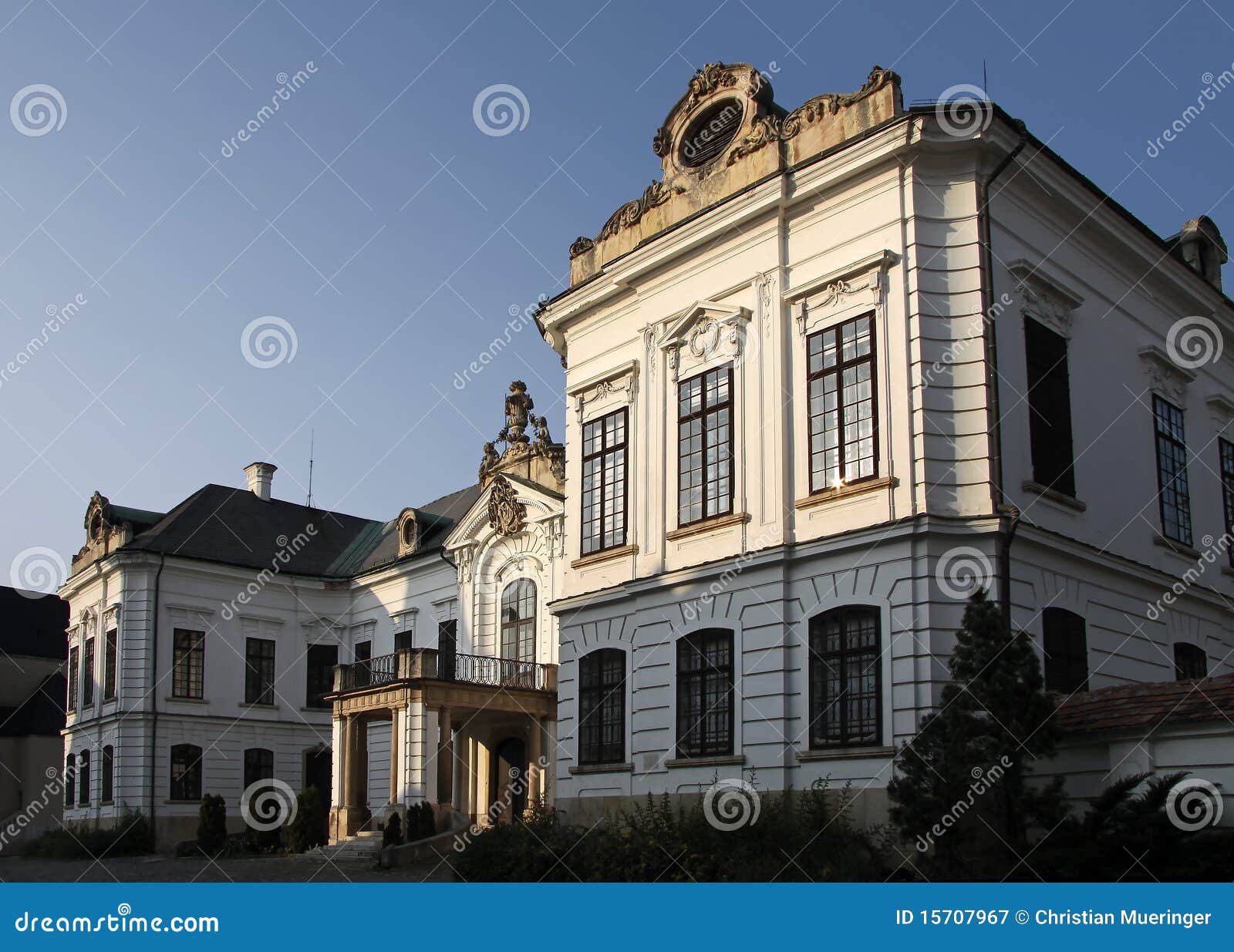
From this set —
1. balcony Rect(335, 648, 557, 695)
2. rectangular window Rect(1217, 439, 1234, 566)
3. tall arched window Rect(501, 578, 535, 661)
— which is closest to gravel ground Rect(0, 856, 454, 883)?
balcony Rect(335, 648, 557, 695)

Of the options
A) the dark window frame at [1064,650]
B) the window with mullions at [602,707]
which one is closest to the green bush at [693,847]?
the window with mullions at [602,707]

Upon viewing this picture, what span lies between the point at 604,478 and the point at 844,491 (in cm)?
593

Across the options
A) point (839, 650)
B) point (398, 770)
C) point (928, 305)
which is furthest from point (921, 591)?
point (398, 770)

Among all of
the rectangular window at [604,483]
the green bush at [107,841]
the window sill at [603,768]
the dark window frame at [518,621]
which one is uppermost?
the rectangular window at [604,483]

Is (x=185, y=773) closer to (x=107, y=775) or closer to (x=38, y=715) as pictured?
(x=107, y=775)

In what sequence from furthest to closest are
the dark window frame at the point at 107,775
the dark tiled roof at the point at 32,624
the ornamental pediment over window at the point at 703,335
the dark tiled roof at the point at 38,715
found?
1. the dark tiled roof at the point at 32,624
2. the dark tiled roof at the point at 38,715
3. the dark window frame at the point at 107,775
4. the ornamental pediment over window at the point at 703,335

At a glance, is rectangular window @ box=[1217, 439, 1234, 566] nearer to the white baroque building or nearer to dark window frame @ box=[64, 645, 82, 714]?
the white baroque building

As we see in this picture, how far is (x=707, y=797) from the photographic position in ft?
62.8

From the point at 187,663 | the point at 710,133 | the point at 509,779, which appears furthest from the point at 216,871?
the point at 710,133

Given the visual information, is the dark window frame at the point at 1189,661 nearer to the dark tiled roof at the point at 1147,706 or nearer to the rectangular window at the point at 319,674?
the dark tiled roof at the point at 1147,706

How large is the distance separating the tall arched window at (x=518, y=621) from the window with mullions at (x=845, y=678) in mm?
15333

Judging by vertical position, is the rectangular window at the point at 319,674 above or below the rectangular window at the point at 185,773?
above

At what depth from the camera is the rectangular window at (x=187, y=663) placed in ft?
132

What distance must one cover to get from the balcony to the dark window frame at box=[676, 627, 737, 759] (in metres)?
10.7
